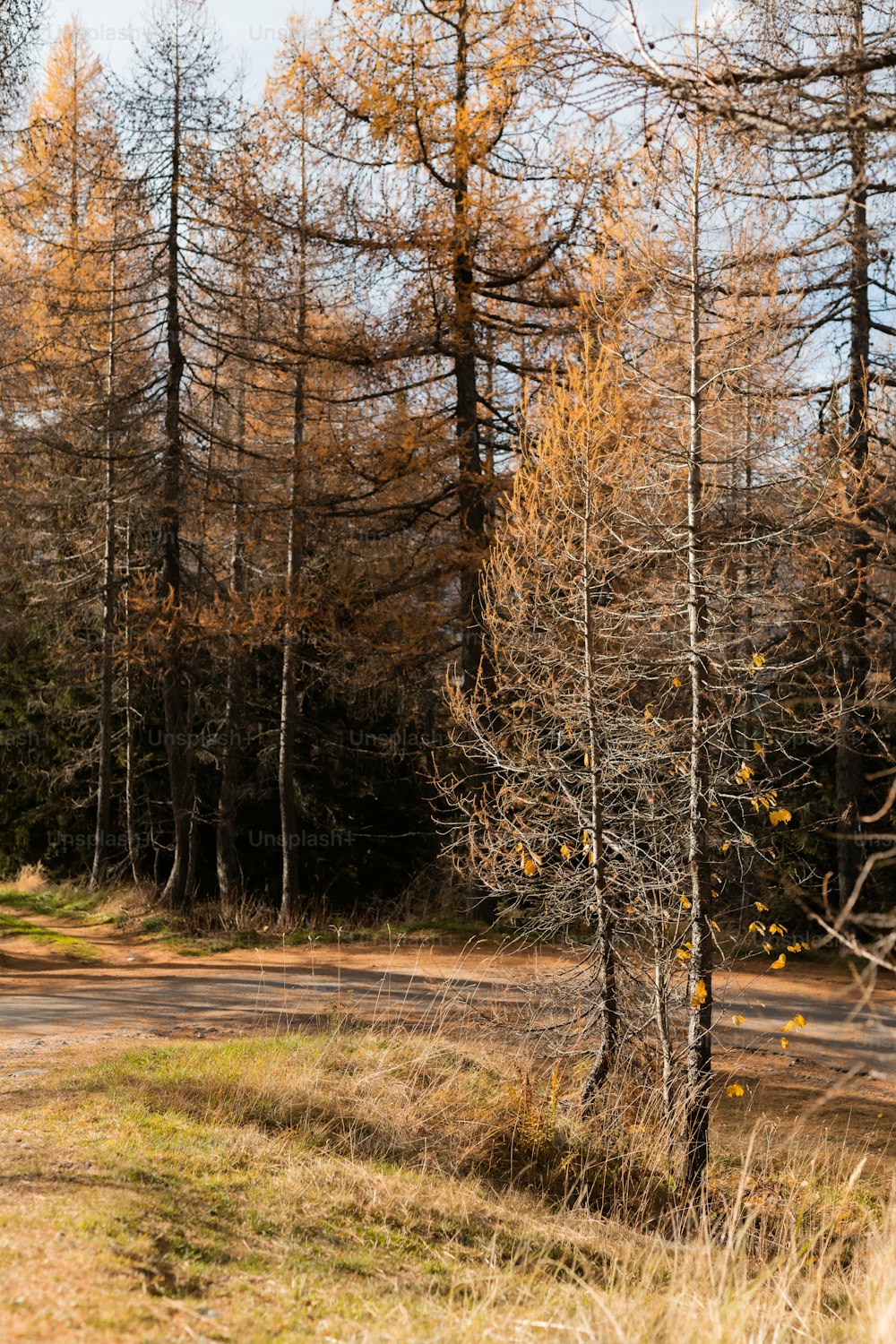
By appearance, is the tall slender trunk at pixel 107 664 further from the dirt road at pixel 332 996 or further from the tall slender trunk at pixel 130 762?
the dirt road at pixel 332 996

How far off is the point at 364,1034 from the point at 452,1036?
38.1 inches

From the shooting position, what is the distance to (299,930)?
14.7 m

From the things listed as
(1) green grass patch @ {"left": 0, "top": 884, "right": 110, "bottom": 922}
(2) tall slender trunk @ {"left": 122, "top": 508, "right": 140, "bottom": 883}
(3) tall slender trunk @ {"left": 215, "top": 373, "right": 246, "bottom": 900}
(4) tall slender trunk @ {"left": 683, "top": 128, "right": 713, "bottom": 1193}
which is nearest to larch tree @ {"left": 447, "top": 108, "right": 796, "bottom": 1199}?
(4) tall slender trunk @ {"left": 683, "top": 128, "right": 713, "bottom": 1193}

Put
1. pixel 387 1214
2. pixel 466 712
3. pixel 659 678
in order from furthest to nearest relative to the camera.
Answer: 1. pixel 466 712
2. pixel 659 678
3. pixel 387 1214

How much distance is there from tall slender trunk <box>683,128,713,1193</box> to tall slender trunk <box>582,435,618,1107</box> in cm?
64

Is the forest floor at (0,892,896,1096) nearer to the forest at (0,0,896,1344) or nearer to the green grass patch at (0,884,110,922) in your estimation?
the forest at (0,0,896,1344)

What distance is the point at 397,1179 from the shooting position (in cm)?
551

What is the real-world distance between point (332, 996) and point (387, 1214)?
521 cm

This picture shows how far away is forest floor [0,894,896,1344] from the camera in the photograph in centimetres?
376

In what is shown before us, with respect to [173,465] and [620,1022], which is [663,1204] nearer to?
[620,1022]

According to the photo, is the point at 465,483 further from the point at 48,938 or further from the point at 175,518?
the point at 48,938

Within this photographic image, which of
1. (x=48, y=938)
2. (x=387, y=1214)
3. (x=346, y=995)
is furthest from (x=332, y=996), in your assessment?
(x=48, y=938)

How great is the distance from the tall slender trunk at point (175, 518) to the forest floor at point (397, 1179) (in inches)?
216

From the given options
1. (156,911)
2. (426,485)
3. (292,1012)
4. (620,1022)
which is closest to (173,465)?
(426,485)
